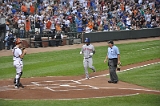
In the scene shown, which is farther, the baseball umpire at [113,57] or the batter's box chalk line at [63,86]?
the baseball umpire at [113,57]

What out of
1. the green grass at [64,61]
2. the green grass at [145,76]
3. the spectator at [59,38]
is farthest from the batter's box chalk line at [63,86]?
the spectator at [59,38]

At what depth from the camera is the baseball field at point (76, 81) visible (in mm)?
13844

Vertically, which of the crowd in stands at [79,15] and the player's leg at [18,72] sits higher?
the crowd in stands at [79,15]

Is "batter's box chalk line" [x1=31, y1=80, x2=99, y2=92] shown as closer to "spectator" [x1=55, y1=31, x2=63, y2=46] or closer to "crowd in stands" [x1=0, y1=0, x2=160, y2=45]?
"crowd in stands" [x1=0, y1=0, x2=160, y2=45]

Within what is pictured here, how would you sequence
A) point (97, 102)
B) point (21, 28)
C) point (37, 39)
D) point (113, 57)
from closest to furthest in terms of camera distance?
1. point (97, 102)
2. point (113, 57)
3. point (37, 39)
4. point (21, 28)

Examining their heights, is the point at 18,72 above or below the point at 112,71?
above

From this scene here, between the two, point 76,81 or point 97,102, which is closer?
point 97,102

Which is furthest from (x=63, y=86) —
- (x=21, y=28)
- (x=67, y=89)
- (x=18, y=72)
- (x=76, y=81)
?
(x=21, y=28)

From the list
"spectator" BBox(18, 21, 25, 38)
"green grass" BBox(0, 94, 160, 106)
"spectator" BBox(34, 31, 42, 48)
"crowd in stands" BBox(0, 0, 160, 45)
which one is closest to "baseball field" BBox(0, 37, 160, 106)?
"green grass" BBox(0, 94, 160, 106)

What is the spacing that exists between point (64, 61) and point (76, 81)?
227 inches

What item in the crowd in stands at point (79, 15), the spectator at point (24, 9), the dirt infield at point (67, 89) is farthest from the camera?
the spectator at point (24, 9)

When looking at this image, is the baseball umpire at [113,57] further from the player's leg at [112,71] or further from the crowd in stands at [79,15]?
the crowd in stands at [79,15]

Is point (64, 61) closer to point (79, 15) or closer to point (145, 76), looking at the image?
point (145, 76)

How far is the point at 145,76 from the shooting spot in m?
18.9
